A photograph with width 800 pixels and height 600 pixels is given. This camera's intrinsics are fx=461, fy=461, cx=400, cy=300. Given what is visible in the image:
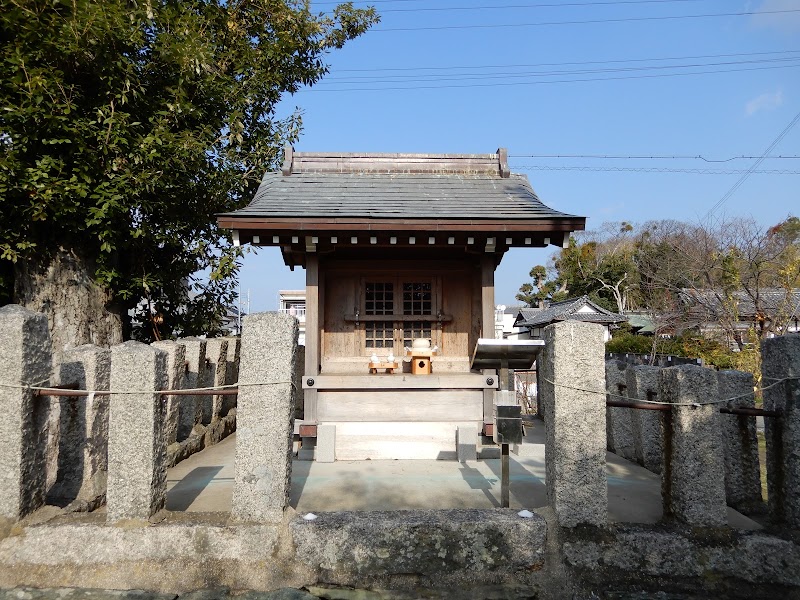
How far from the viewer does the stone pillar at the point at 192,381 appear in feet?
22.7

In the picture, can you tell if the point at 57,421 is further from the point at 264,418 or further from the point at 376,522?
the point at 376,522

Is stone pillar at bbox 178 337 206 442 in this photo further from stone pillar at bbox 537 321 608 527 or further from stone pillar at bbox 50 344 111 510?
stone pillar at bbox 537 321 608 527

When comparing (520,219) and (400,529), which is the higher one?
(520,219)

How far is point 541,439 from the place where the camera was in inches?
310

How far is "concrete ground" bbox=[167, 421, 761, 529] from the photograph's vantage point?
15.1ft

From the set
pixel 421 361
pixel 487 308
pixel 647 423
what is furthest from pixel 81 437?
pixel 647 423

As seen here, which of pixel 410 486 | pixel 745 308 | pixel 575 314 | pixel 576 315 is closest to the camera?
pixel 410 486

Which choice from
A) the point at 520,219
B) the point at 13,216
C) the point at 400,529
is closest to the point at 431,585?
the point at 400,529

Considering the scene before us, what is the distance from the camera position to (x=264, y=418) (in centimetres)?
354

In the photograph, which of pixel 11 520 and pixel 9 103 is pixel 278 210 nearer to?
pixel 9 103

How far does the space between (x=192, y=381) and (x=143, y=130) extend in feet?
15.7

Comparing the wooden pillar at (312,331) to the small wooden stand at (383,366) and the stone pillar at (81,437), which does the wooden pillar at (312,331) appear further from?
the stone pillar at (81,437)

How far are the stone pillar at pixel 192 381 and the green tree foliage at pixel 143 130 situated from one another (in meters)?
2.40

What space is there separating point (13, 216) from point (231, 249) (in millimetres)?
3787
